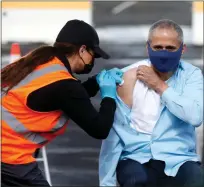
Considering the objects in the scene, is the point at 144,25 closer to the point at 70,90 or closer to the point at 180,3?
the point at 180,3

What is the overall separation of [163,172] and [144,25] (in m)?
6.02

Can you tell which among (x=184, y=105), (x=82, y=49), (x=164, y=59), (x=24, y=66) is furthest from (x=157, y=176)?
(x=24, y=66)

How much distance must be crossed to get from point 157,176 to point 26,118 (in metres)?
0.87

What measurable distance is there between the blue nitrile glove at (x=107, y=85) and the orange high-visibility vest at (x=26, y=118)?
355 millimetres

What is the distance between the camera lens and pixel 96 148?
4.91 meters

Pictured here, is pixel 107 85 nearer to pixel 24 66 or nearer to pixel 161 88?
pixel 161 88

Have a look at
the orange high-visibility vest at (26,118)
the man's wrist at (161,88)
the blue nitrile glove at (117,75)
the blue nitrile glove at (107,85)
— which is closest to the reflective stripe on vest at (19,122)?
the orange high-visibility vest at (26,118)

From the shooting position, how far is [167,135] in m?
3.24

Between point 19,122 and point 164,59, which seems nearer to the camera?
point 19,122

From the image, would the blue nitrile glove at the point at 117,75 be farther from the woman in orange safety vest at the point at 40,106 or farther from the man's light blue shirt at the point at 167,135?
the woman in orange safety vest at the point at 40,106

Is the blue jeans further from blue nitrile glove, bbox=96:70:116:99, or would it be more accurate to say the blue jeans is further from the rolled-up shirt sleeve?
blue nitrile glove, bbox=96:70:116:99

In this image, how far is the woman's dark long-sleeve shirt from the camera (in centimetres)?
277

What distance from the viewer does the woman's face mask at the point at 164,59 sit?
3189mm

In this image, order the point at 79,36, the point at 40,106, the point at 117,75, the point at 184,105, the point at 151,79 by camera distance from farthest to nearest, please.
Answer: the point at 117,75
the point at 151,79
the point at 184,105
the point at 79,36
the point at 40,106
